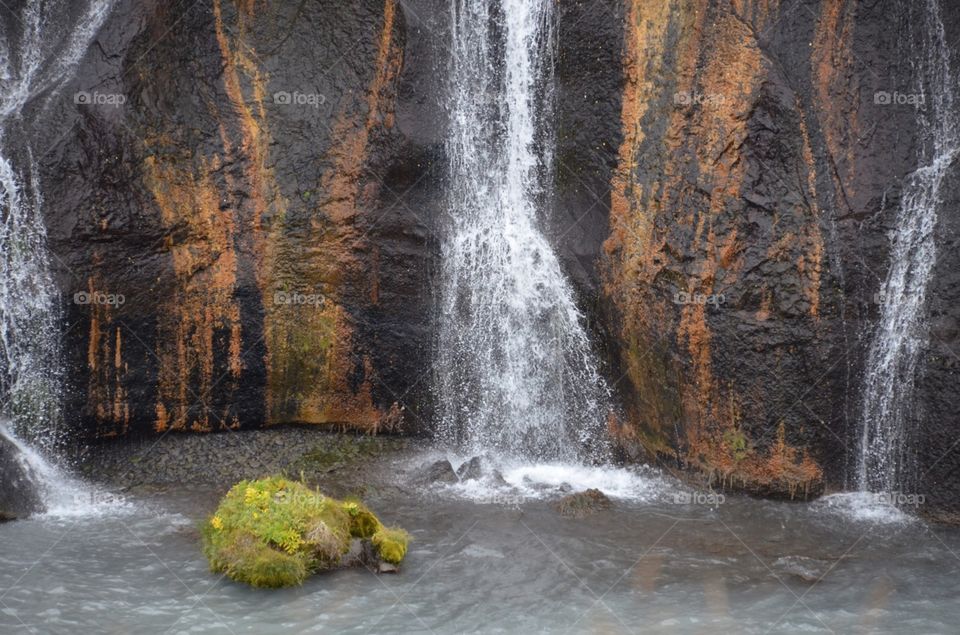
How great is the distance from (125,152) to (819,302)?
8.76m

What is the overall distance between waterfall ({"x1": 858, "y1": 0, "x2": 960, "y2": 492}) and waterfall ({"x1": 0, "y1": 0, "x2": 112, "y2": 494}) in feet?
33.0

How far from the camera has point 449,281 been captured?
13.5m

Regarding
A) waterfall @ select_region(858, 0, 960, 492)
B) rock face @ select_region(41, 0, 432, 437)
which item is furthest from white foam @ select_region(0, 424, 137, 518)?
waterfall @ select_region(858, 0, 960, 492)

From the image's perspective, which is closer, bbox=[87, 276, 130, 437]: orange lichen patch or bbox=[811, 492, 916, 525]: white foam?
bbox=[811, 492, 916, 525]: white foam

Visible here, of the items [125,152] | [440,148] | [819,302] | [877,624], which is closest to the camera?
[877,624]

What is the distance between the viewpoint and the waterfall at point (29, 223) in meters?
11.9

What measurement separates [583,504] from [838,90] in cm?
578

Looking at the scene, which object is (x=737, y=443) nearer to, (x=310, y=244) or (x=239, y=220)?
(x=310, y=244)

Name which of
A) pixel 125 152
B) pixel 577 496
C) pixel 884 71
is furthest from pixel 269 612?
pixel 884 71

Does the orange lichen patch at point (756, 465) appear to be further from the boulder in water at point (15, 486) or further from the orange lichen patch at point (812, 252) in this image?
the boulder in water at point (15, 486)

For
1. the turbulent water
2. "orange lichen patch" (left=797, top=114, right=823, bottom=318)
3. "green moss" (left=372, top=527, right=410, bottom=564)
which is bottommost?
the turbulent water

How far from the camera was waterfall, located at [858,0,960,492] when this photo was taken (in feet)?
37.1

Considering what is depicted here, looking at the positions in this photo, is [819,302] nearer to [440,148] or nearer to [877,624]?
[877,624]

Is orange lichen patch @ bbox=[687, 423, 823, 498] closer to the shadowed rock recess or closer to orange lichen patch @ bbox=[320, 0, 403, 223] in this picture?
the shadowed rock recess
